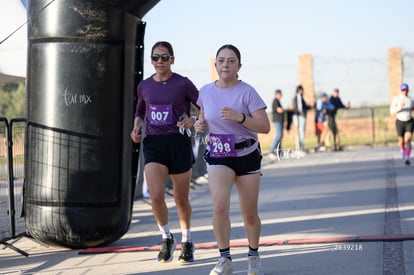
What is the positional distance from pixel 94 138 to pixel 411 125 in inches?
478

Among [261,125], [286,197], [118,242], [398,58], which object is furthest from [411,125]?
[398,58]

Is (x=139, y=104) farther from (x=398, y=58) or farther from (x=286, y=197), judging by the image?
(x=398, y=58)

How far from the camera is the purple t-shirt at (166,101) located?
27.5 ft

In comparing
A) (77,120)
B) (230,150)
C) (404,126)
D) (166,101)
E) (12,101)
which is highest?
(12,101)

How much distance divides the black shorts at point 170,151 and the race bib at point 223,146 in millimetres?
1209

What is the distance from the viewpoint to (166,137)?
27.6 ft

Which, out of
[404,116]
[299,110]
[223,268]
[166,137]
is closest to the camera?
[223,268]

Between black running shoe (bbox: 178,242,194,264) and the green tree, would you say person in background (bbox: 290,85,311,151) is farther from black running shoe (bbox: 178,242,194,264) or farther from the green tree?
the green tree

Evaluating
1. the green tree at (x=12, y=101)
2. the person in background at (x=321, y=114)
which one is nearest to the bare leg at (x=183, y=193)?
the person in background at (x=321, y=114)

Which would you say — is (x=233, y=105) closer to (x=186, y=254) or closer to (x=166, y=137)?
(x=166, y=137)

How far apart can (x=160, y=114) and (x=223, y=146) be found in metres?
1.32

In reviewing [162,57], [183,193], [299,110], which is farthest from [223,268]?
[299,110]

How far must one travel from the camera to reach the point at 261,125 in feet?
23.4

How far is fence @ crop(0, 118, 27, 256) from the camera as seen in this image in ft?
31.8
